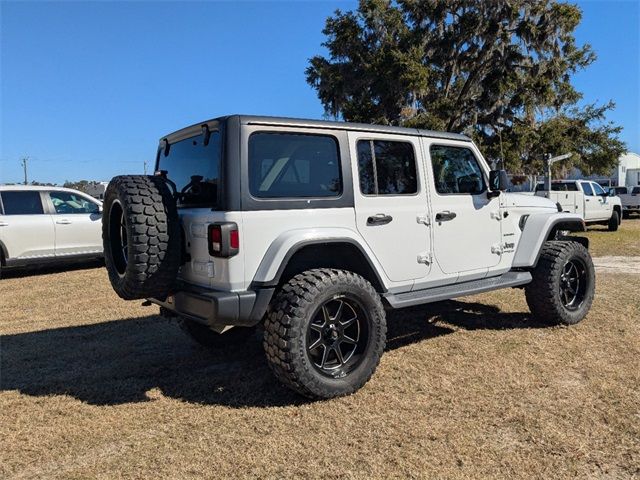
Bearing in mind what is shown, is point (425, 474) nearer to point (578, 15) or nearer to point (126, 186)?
point (126, 186)

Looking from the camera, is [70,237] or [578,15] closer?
[70,237]

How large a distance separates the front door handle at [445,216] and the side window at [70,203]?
7661mm

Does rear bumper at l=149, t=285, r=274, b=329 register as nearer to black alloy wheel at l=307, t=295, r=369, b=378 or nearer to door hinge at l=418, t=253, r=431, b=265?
black alloy wheel at l=307, t=295, r=369, b=378

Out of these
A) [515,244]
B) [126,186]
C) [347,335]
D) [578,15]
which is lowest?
[347,335]

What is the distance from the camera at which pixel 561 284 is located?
5.18 meters

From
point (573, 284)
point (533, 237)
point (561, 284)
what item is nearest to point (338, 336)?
point (533, 237)

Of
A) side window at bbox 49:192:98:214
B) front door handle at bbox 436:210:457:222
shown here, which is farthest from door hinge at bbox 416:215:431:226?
side window at bbox 49:192:98:214

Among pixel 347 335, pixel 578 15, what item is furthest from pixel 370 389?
pixel 578 15

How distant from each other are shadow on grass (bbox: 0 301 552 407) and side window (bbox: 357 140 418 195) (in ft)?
4.97

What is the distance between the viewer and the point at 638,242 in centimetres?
1279

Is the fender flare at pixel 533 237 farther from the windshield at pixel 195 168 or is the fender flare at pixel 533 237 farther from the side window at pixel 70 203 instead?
the side window at pixel 70 203

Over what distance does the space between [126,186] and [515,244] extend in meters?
3.58

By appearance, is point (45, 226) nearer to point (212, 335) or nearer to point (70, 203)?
point (70, 203)

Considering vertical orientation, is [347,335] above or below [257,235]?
below
